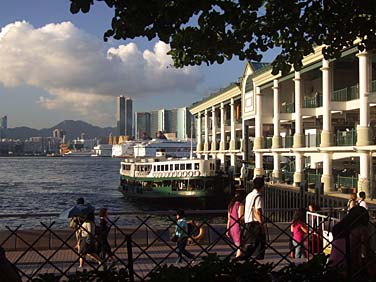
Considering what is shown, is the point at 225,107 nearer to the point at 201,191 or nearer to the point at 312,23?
the point at 201,191

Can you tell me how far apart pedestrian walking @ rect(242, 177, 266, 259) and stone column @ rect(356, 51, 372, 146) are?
72.7 ft

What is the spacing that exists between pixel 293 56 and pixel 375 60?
2953 cm

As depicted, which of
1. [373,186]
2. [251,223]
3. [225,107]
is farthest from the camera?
[225,107]

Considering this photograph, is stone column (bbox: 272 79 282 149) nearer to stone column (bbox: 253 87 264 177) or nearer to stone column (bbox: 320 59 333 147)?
stone column (bbox: 253 87 264 177)

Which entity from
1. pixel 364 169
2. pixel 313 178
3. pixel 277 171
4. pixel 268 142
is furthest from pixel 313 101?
pixel 364 169

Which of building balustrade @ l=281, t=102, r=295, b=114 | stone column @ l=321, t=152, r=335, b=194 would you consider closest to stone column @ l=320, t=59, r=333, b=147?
stone column @ l=321, t=152, r=335, b=194

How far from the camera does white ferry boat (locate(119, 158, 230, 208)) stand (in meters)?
54.2

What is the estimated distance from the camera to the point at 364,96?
109 feet

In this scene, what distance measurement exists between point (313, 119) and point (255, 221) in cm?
3793

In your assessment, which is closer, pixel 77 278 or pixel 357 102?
pixel 77 278

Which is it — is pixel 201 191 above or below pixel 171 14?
below

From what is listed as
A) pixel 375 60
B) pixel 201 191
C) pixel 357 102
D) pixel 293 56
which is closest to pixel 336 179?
pixel 357 102

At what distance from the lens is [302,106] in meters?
44.1

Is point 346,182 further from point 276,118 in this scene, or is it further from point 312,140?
point 276,118
